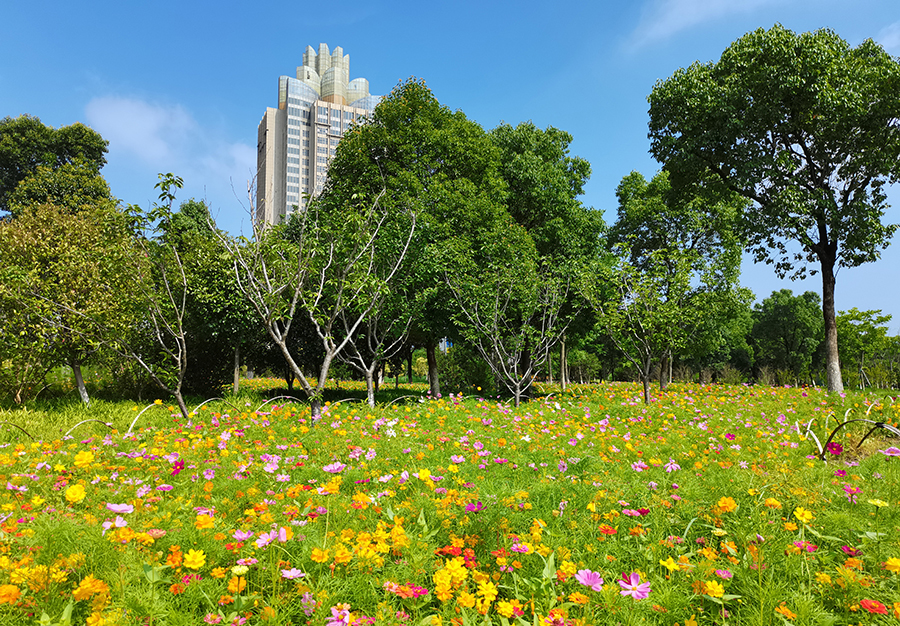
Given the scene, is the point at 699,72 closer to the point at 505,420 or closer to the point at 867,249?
the point at 867,249

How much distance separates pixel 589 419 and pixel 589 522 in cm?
509

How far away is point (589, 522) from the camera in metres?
3.06

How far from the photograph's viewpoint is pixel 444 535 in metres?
2.87

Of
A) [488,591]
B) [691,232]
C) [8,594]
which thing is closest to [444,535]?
[488,591]

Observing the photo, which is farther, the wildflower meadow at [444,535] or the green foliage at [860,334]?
the green foliage at [860,334]

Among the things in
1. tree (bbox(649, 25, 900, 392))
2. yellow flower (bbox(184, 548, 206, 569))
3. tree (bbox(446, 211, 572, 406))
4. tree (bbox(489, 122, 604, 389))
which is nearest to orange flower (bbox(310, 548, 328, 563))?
yellow flower (bbox(184, 548, 206, 569))

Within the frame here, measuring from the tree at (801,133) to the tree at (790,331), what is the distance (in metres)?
24.2

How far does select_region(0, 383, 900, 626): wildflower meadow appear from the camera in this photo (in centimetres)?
206

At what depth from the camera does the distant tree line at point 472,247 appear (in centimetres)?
944

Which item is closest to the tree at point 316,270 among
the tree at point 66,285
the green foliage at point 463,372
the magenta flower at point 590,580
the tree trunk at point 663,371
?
the tree at point 66,285

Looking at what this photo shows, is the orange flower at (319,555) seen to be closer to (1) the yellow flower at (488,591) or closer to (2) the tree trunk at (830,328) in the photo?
(1) the yellow flower at (488,591)

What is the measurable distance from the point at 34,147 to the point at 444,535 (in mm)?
39134

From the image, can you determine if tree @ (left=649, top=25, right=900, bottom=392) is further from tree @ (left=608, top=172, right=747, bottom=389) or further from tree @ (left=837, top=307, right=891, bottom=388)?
tree @ (left=837, top=307, right=891, bottom=388)

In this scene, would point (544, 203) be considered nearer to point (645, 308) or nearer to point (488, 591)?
point (645, 308)
